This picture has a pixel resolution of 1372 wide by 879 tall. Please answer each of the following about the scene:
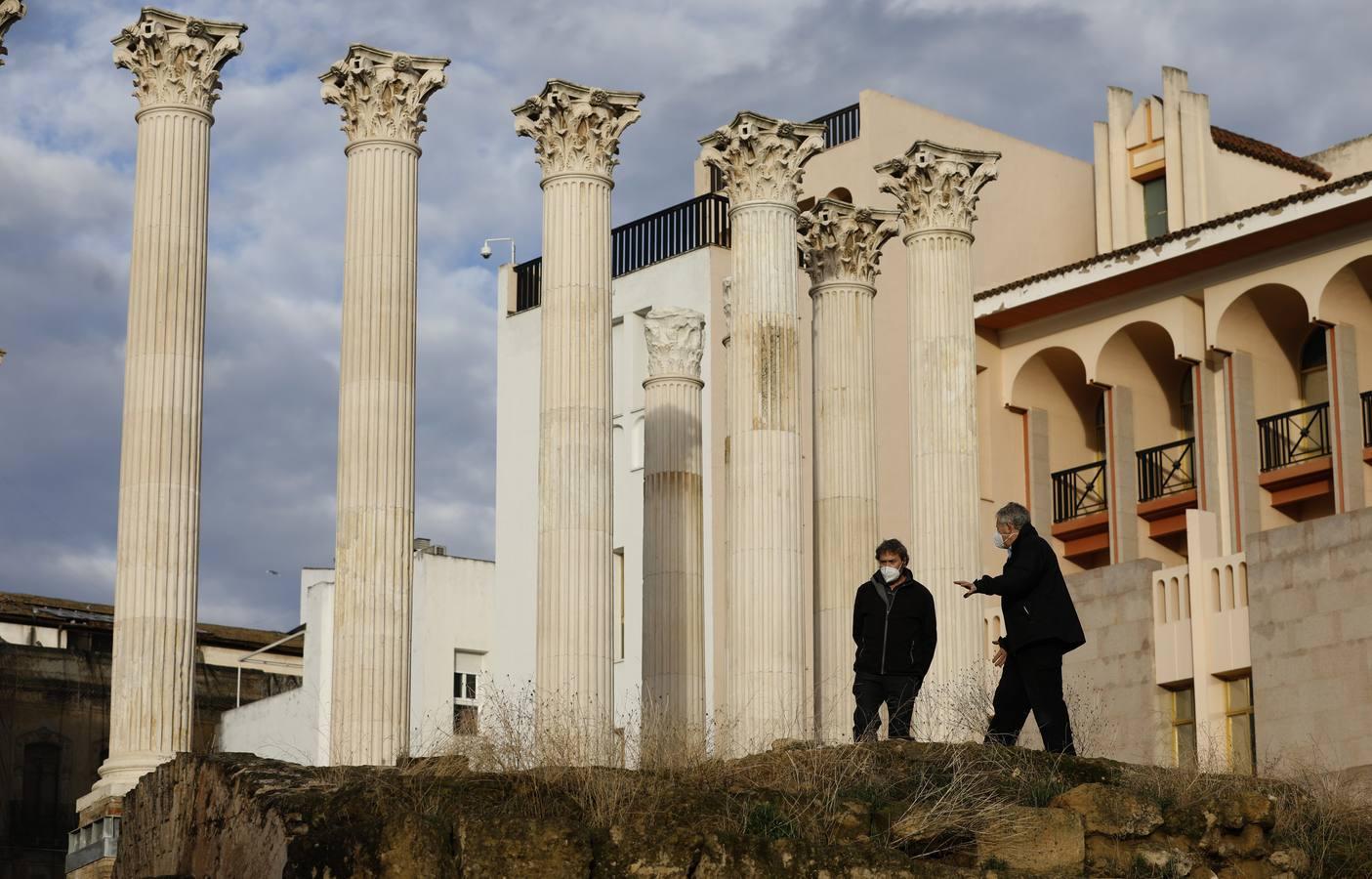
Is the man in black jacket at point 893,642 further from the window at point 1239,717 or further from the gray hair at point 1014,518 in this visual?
the window at point 1239,717

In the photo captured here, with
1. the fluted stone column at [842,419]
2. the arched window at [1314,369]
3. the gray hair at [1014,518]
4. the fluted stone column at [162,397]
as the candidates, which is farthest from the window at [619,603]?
the gray hair at [1014,518]

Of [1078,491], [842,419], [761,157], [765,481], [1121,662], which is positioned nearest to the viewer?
[765,481]

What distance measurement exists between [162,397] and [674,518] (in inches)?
373

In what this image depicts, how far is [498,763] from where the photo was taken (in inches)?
776

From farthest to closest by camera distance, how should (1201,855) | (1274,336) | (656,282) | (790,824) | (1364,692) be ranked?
(656,282) < (1274,336) < (1364,692) < (1201,855) < (790,824)

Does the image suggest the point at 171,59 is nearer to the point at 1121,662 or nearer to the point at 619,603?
the point at 1121,662

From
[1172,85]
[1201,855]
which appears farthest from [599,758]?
[1172,85]

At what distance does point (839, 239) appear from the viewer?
122ft

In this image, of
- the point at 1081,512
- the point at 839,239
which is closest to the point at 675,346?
the point at 839,239

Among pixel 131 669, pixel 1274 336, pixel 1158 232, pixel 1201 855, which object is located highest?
pixel 1158 232

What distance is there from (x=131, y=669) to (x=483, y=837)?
43.1 feet

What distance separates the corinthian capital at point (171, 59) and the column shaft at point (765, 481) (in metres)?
7.40

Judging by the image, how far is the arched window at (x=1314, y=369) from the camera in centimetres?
4394

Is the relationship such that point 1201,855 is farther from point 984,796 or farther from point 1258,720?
point 1258,720
